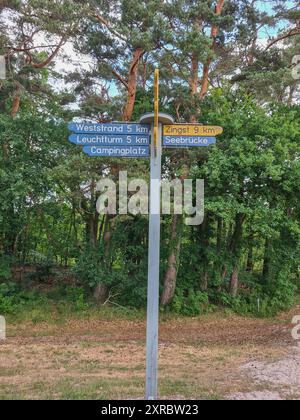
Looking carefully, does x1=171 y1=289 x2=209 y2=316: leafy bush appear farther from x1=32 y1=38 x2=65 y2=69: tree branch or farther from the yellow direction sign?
the yellow direction sign

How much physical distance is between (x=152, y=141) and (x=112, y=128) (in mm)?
492

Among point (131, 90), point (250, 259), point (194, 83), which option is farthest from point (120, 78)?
point (250, 259)

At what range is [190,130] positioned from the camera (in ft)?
13.9

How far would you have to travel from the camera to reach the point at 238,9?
41.0 ft

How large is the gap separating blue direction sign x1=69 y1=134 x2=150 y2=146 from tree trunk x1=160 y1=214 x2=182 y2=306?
846cm

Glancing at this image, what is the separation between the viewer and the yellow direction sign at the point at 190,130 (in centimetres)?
420

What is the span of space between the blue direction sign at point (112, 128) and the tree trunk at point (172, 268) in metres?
8.49

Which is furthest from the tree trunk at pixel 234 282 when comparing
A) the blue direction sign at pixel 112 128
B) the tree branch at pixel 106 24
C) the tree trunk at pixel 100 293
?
the blue direction sign at pixel 112 128

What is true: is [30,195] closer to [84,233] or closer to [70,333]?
[84,233]

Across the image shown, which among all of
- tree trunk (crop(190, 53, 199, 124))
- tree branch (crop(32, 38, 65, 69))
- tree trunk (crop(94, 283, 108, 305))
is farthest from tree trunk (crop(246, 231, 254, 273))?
tree branch (crop(32, 38, 65, 69))

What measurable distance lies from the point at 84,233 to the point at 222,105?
6.44m

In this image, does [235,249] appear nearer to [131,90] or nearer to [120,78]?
[131,90]

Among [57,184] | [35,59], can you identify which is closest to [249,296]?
[57,184]

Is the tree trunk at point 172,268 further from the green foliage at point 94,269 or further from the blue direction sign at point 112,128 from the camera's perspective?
the blue direction sign at point 112,128
